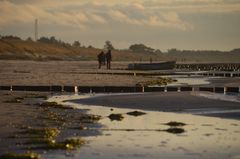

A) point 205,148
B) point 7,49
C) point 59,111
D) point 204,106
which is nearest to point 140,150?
point 205,148

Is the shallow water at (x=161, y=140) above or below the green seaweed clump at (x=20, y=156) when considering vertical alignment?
below

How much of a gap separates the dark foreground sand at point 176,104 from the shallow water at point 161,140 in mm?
2347

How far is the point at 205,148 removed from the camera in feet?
39.7

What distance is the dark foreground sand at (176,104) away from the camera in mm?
20422

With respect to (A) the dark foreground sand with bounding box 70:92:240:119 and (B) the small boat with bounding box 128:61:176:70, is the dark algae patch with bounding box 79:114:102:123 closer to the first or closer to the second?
(A) the dark foreground sand with bounding box 70:92:240:119

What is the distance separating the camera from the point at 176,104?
75.6ft

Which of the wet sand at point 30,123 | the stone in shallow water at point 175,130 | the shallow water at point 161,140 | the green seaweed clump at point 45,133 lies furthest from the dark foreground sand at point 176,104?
the green seaweed clump at point 45,133

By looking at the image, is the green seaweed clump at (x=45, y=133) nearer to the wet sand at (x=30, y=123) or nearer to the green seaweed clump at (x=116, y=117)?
the wet sand at (x=30, y=123)

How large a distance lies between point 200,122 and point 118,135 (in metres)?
3.81

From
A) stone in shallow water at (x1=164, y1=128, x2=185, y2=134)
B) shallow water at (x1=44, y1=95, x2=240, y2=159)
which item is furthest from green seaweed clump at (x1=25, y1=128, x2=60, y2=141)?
stone in shallow water at (x1=164, y1=128, x2=185, y2=134)

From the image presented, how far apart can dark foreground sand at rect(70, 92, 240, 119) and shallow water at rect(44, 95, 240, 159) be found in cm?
235

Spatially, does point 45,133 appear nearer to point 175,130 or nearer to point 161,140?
point 161,140

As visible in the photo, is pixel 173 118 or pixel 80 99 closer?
pixel 173 118

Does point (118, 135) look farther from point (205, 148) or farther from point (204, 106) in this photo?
point (204, 106)
